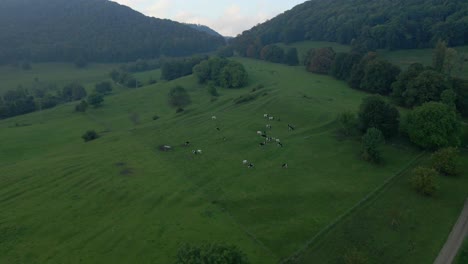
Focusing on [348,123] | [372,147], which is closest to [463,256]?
[372,147]

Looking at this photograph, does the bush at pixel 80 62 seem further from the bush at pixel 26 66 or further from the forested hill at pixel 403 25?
the forested hill at pixel 403 25

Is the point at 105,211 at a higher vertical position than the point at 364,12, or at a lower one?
lower

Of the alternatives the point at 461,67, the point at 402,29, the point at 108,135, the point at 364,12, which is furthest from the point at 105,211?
the point at 364,12

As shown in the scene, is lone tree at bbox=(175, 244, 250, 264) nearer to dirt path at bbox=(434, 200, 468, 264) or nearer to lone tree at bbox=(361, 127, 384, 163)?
dirt path at bbox=(434, 200, 468, 264)

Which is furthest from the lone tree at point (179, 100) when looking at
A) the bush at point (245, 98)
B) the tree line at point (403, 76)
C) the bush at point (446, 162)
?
the bush at point (446, 162)

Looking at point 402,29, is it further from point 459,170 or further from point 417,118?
point 459,170

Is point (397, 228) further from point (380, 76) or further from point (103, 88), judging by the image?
point (103, 88)

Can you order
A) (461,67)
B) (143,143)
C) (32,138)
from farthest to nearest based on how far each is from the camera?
1. (461,67)
2. (32,138)
3. (143,143)
